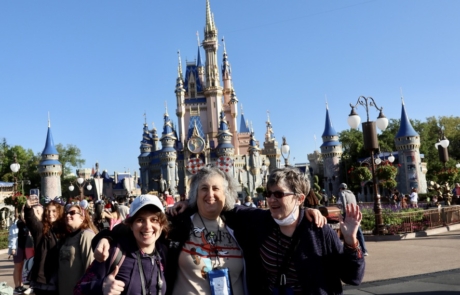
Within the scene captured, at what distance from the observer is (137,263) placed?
296cm

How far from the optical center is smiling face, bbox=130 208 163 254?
3.05m

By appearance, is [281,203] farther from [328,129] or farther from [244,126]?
[244,126]

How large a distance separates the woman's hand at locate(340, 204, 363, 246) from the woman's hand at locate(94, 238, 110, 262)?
1489mm

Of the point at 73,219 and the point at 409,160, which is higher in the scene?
the point at 409,160

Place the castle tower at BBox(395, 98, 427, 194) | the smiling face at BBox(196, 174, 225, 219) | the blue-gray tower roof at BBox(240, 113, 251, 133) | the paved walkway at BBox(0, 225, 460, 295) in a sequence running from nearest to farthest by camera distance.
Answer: the smiling face at BBox(196, 174, 225, 219) < the paved walkway at BBox(0, 225, 460, 295) < the castle tower at BBox(395, 98, 427, 194) < the blue-gray tower roof at BBox(240, 113, 251, 133)

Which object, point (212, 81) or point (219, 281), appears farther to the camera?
point (212, 81)

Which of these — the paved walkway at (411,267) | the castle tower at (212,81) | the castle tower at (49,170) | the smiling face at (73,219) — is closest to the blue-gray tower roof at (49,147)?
the castle tower at (49,170)

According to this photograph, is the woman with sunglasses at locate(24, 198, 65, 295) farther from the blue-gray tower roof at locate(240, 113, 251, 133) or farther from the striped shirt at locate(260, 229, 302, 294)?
the blue-gray tower roof at locate(240, 113, 251, 133)

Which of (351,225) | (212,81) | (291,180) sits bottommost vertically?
(351,225)

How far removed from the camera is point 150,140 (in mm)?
71562

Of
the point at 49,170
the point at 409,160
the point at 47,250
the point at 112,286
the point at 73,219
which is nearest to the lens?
the point at 112,286

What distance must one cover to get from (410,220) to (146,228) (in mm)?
12769

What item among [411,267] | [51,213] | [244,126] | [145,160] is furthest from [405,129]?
[51,213]

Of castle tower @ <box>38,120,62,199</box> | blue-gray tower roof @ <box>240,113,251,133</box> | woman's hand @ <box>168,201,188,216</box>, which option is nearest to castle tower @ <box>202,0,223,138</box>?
blue-gray tower roof @ <box>240,113,251,133</box>
